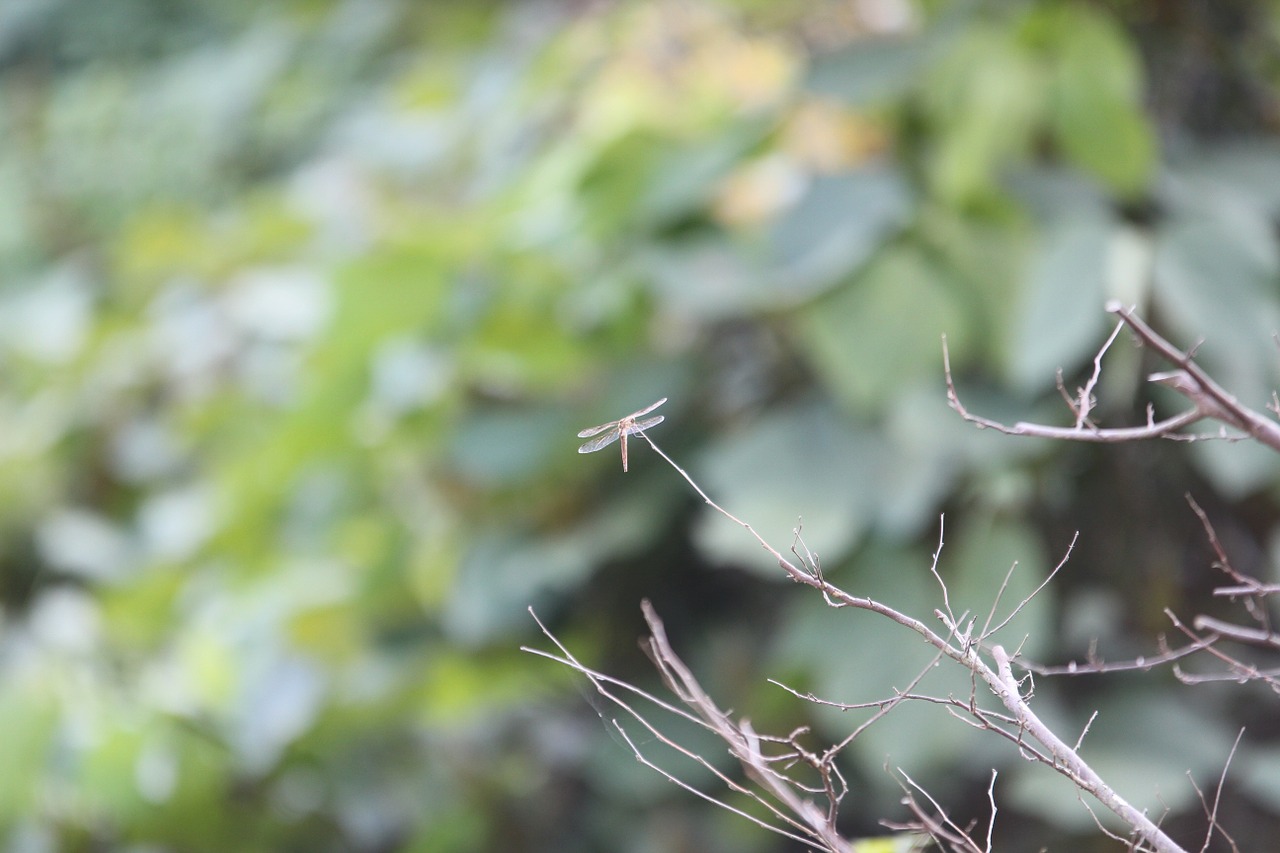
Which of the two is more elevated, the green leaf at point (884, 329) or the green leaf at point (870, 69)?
the green leaf at point (870, 69)

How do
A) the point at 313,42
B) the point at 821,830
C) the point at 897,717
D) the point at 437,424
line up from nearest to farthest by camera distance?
the point at 821,830 → the point at 897,717 → the point at 437,424 → the point at 313,42

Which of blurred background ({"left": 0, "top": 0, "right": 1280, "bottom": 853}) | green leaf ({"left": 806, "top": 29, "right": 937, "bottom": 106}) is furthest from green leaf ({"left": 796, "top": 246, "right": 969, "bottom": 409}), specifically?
green leaf ({"left": 806, "top": 29, "right": 937, "bottom": 106})

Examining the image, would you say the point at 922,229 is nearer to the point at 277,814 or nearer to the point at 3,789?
the point at 277,814

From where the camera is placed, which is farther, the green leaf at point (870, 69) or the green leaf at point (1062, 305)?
the green leaf at point (870, 69)

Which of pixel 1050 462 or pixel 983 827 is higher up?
pixel 1050 462

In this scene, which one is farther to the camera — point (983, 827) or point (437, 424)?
point (437, 424)

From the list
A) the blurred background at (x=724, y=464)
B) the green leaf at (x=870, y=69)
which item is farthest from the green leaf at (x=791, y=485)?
the green leaf at (x=870, y=69)

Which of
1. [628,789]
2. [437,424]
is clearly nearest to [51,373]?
[437,424]

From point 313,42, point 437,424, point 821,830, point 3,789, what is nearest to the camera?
point 821,830

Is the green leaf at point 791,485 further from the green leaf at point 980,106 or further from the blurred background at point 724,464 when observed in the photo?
the green leaf at point 980,106
